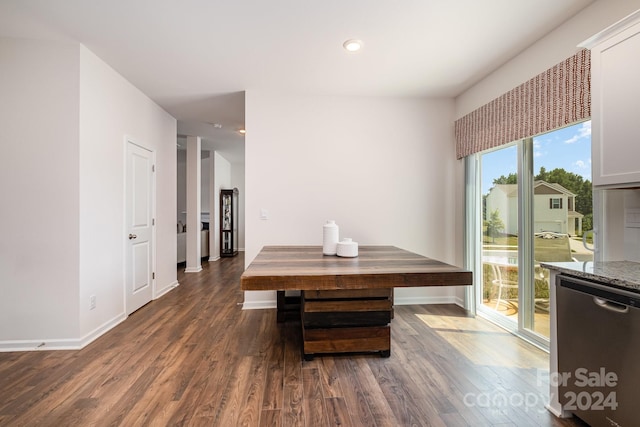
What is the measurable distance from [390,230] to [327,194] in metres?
0.92

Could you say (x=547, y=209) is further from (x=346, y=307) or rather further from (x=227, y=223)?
(x=227, y=223)

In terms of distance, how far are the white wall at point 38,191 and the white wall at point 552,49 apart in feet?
12.7

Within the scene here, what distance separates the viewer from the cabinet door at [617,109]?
1496 mm

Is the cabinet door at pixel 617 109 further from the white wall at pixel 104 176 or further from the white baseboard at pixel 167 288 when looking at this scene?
the white baseboard at pixel 167 288

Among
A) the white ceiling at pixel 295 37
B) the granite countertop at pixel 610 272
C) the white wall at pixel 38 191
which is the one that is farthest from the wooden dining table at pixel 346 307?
the white ceiling at pixel 295 37

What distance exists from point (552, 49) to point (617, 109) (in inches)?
41.0

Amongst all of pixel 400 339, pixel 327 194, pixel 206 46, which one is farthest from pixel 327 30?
pixel 400 339

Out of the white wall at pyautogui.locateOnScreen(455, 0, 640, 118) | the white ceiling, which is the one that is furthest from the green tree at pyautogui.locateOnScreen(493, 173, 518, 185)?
the white ceiling

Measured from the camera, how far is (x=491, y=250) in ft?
10.4

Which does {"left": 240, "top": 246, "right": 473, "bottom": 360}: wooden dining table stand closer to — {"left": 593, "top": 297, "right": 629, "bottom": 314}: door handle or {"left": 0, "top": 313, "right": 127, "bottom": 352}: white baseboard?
{"left": 593, "top": 297, "right": 629, "bottom": 314}: door handle

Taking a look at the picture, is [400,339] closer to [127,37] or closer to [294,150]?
[294,150]

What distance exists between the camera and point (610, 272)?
56.8 inches

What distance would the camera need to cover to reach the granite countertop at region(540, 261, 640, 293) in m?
1.27

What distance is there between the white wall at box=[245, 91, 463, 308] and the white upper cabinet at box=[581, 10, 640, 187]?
193 centimetres
